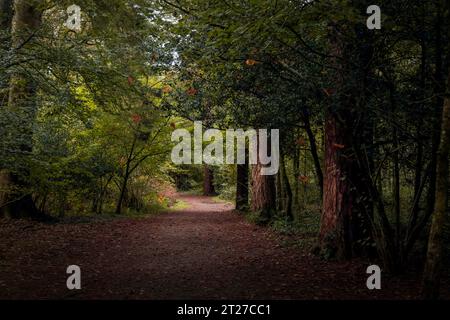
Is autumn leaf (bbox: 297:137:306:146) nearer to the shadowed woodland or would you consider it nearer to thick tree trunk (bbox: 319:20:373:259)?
the shadowed woodland

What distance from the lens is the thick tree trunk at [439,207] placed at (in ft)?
14.7

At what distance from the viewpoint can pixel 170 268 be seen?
24.4 feet

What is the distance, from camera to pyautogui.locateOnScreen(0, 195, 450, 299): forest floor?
5.73 m

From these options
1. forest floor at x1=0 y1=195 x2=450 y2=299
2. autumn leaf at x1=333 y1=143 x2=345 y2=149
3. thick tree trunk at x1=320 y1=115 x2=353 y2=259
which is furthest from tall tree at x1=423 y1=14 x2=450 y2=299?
thick tree trunk at x1=320 y1=115 x2=353 y2=259

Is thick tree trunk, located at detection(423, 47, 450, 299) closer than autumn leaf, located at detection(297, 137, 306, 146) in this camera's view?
Yes

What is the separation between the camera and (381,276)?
6461 millimetres

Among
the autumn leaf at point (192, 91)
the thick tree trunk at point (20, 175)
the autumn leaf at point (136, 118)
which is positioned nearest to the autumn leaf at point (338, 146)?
the autumn leaf at point (192, 91)

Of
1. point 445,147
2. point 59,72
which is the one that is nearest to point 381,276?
point 445,147

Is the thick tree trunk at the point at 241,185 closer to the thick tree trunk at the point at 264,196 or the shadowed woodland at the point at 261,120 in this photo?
the thick tree trunk at the point at 264,196

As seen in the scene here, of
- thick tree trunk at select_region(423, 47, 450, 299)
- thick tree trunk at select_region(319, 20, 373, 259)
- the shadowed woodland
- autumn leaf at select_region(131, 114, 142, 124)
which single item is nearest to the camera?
thick tree trunk at select_region(423, 47, 450, 299)

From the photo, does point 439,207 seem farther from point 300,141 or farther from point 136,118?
point 136,118

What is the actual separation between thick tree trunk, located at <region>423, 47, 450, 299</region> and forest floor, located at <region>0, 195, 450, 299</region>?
825mm

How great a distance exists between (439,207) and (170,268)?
4771mm

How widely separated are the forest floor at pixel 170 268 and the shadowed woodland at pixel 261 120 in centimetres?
5
